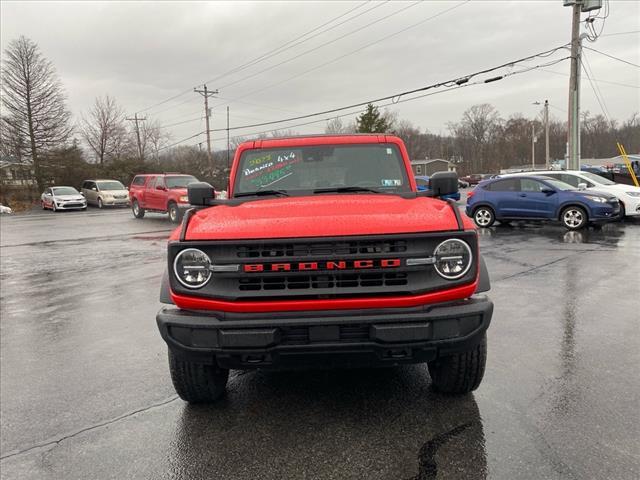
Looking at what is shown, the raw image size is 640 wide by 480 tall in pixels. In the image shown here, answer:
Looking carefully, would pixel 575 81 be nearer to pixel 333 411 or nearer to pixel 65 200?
pixel 333 411

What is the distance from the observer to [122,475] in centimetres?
275

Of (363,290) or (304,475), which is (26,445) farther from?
(363,290)

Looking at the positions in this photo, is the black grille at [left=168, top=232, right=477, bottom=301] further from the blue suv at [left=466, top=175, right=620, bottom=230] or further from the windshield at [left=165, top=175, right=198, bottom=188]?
the windshield at [left=165, top=175, right=198, bottom=188]

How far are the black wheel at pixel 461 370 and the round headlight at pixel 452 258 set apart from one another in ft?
1.94

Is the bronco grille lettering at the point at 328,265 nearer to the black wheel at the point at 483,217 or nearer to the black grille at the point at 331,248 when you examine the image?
the black grille at the point at 331,248

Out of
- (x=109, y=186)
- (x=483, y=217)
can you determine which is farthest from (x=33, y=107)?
(x=483, y=217)

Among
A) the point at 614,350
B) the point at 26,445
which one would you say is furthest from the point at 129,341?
the point at 614,350

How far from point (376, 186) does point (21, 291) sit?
6.93 metres

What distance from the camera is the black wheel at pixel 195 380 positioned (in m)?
3.25

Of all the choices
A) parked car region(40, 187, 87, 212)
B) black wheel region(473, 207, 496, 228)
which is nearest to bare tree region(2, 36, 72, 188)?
parked car region(40, 187, 87, 212)

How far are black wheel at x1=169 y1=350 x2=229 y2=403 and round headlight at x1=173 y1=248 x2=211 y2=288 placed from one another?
22.9 inches

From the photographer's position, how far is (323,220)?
2.93m

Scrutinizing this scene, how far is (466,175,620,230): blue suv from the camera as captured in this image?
13242 millimetres

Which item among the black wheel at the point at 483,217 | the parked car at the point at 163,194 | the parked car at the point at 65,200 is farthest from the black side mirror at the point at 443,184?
the parked car at the point at 65,200
